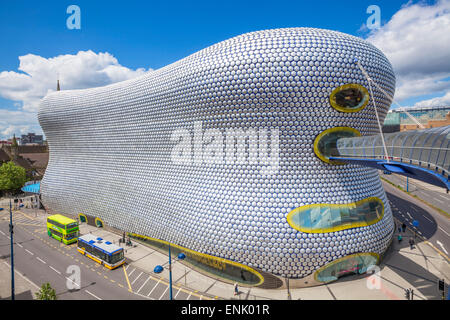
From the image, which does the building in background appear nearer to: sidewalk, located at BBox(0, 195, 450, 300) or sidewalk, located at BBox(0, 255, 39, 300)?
sidewalk, located at BBox(0, 195, 450, 300)

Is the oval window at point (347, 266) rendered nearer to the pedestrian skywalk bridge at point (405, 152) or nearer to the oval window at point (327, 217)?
the oval window at point (327, 217)

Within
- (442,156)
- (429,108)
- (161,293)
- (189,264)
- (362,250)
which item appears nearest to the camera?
(442,156)

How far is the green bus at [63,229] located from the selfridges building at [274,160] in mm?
10494

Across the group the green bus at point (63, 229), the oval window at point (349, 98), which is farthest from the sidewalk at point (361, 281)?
the oval window at point (349, 98)

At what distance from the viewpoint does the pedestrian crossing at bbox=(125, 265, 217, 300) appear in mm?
15320

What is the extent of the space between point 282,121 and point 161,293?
600 inches

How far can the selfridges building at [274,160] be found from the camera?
16062mm

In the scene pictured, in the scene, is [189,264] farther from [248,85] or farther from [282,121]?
[248,85]

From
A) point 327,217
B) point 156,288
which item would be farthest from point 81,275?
point 327,217

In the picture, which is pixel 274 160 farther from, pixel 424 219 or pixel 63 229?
pixel 424 219

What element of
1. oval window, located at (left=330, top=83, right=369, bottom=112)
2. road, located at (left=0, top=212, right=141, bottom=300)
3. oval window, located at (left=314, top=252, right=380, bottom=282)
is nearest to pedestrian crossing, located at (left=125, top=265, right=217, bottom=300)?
road, located at (left=0, top=212, right=141, bottom=300)

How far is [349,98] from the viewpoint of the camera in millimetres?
16812
